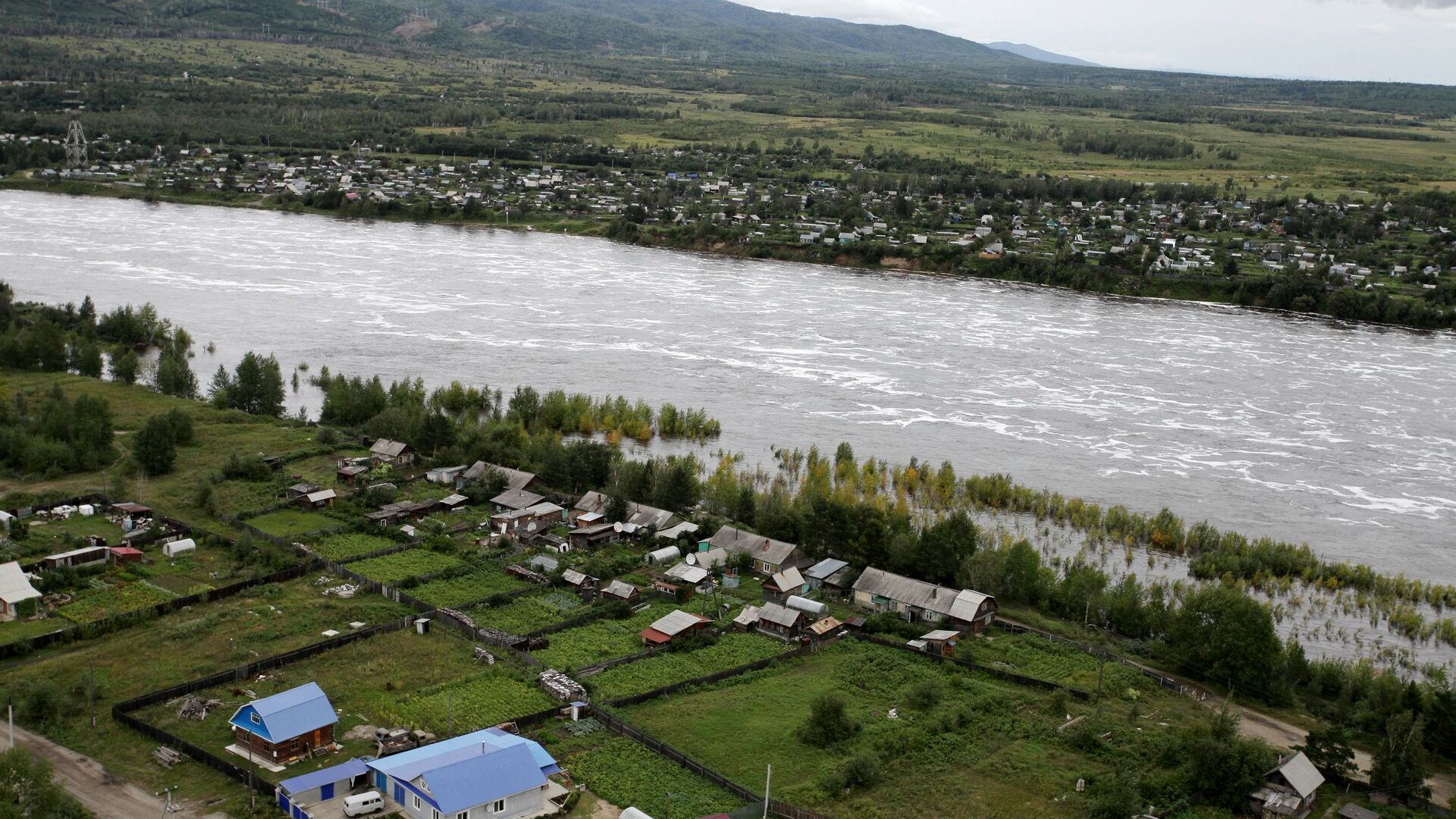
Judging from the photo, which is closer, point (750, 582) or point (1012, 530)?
point (750, 582)

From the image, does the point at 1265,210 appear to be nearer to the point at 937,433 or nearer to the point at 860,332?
the point at 860,332

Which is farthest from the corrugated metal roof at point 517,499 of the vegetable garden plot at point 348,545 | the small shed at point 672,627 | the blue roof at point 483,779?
the blue roof at point 483,779

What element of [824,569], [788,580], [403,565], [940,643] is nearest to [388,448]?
[403,565]

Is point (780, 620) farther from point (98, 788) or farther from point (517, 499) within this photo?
Answer: point (98, 788)

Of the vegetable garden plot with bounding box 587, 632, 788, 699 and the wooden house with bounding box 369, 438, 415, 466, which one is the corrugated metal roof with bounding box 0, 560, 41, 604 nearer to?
the wooden house with bounding box 369, 438, 415, 466

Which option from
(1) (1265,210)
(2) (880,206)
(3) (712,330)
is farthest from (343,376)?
(1) (1265,210)

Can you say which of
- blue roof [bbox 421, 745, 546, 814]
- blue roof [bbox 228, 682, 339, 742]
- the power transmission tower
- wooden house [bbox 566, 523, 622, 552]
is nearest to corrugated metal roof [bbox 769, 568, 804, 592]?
wooden house [bbox 566, 523, 622, 552]
